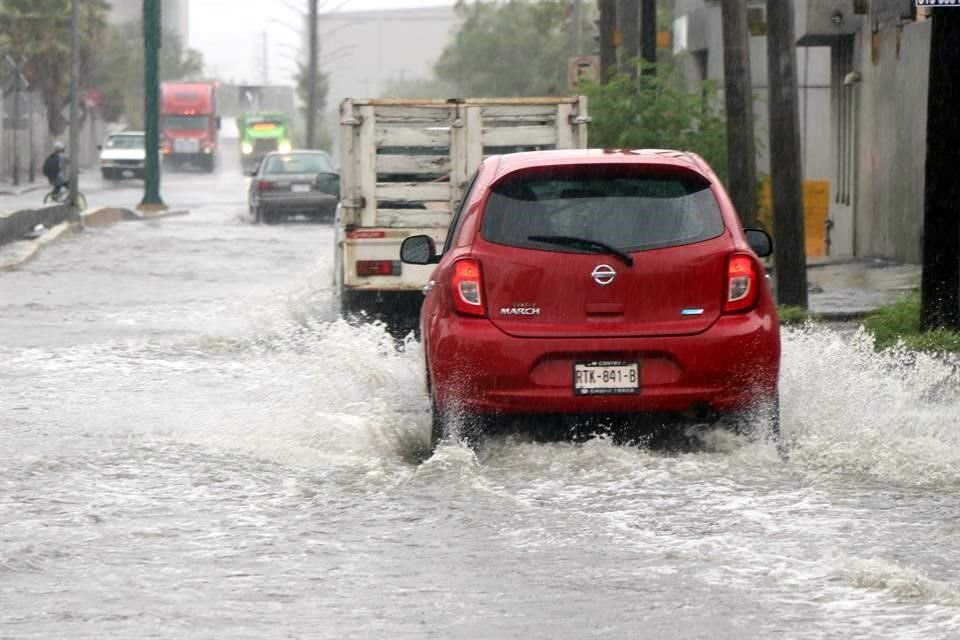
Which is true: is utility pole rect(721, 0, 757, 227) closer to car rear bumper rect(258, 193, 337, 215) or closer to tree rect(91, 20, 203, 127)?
car rear bumper rect(258, 193, 337, 215)

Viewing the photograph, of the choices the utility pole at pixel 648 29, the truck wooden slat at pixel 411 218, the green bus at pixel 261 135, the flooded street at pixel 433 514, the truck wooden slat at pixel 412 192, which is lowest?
the flooded street at pixel 433 514

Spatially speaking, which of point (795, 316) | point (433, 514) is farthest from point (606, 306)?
point (795, 316)

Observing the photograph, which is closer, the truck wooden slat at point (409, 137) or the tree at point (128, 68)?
the truck wooden slat at point (409, 137)

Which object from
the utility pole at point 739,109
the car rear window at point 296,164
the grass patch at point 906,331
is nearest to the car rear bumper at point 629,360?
the grass patch at point 906,331

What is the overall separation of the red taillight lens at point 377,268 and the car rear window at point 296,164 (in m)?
27.6

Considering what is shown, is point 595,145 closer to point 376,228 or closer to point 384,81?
point 376,228

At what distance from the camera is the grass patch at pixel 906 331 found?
47.9 feet

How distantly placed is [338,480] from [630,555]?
217cm

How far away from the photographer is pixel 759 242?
11.1 m

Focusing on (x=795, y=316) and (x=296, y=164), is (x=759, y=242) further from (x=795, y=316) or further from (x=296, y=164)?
(x=296, y=164)

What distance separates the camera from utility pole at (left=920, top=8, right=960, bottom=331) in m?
14.4

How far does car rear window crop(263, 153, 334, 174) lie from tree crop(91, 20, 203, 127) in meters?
50.0

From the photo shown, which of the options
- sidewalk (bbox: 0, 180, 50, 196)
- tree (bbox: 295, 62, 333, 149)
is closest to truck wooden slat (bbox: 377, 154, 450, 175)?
sidewalk (bbox: 0, 180, 50, 196)

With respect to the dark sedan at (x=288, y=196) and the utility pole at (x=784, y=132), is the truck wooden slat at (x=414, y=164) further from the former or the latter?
the dark sedan at (x=288, y=196)
